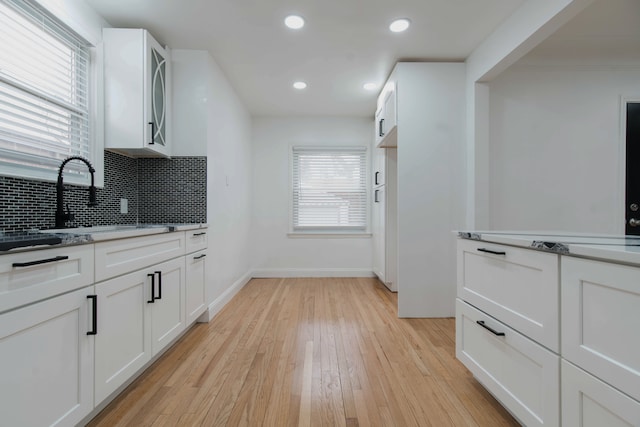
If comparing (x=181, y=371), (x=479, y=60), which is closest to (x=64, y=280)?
(x=181, y=371)

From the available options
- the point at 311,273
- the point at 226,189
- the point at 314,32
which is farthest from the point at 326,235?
the point at 314,32

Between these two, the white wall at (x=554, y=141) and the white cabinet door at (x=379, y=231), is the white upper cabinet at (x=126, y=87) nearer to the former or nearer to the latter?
the white cabinet door at (x=379, y=231)

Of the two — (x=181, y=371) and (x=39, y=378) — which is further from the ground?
(x=39, y=378)

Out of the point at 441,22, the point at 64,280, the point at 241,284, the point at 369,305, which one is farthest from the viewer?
the point at 241,284

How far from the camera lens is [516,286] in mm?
1245

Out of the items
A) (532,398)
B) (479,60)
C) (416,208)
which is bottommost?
(532,398)

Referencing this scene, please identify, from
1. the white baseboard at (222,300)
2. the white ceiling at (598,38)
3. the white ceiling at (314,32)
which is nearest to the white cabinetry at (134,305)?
the white baseboard at (222,300)

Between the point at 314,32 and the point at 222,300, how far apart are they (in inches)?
103

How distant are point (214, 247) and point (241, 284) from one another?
1189mm

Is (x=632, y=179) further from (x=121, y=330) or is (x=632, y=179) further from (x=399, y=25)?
(x=121, y=330)

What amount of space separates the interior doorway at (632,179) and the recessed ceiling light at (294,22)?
303 cm

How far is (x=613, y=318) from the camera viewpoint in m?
0.85

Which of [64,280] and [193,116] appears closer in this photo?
[64,280]

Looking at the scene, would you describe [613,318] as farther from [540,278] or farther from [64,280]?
[64,280]
